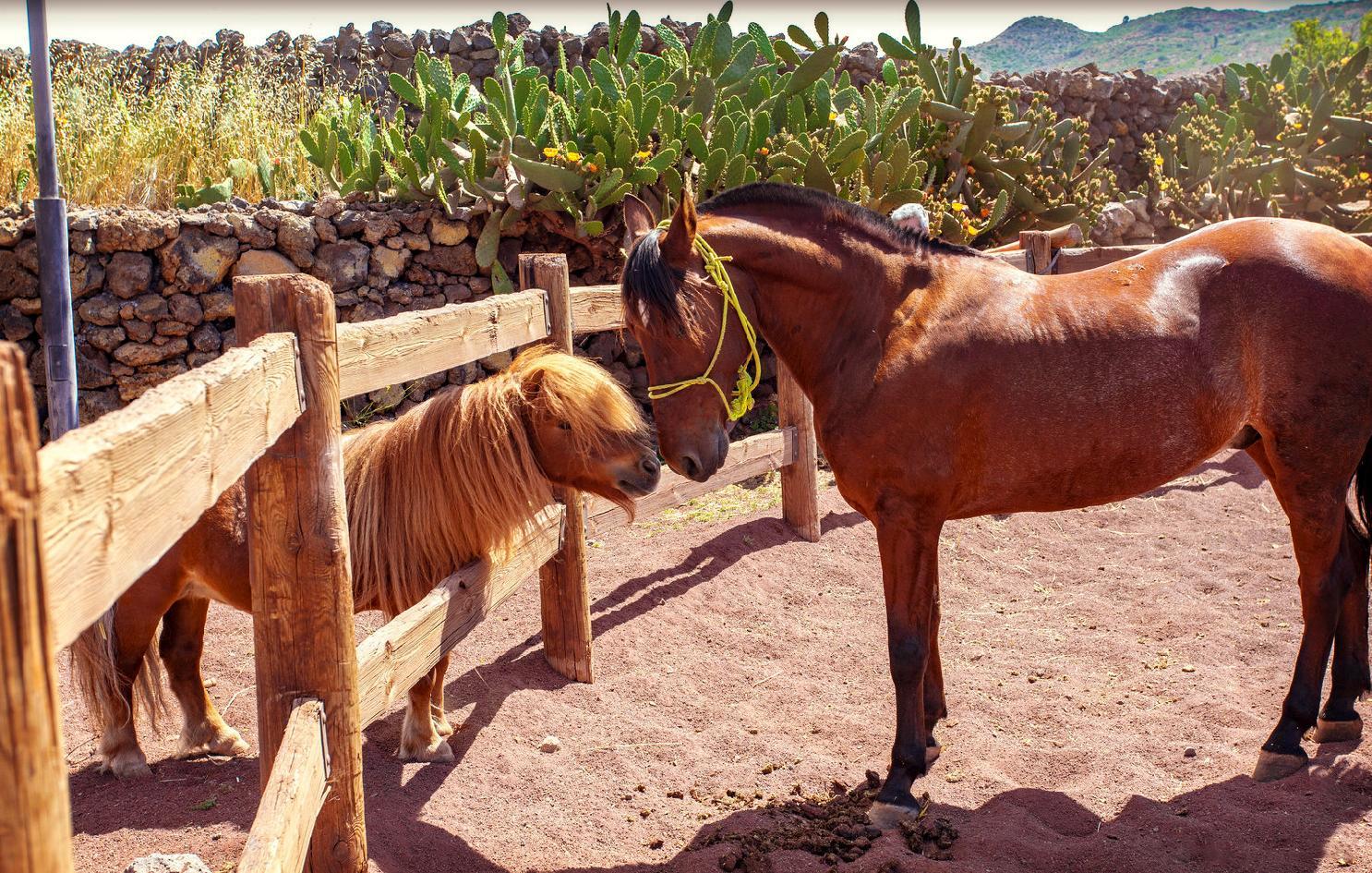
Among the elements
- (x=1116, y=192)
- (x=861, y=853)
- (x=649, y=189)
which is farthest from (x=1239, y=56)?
(x=861, y=853)

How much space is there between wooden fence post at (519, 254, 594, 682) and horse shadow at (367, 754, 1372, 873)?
1052 mm

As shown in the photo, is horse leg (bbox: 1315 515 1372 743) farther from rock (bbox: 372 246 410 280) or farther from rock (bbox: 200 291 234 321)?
rock (bbox: 200 291 234 321)

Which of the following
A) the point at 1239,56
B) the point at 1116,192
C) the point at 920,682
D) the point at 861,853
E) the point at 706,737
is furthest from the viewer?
the point at 1239,56

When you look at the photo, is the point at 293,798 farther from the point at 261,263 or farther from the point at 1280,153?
the point at 1280,153

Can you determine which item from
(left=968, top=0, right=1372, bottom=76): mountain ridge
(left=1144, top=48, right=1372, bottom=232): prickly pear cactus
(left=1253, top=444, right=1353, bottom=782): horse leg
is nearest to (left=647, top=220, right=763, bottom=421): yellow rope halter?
(left=1253, top=444, right=1353, bottom=782): horse leg

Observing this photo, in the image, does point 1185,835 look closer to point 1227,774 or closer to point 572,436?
point 1227,774

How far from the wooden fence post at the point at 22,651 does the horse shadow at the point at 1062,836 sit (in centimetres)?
210

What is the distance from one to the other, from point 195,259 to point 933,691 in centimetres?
527

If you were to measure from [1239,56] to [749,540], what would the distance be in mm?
73294

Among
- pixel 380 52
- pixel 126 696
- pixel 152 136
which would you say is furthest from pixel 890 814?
pixel 380 52

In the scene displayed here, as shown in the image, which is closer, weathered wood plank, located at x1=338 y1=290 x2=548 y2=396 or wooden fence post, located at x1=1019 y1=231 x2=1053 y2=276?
weathered wood plank, located at x1=338 y1=290 x2=548 y2=396

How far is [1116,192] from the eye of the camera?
1108cm

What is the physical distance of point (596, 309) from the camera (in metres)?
4.72

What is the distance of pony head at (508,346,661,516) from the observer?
362 cm
